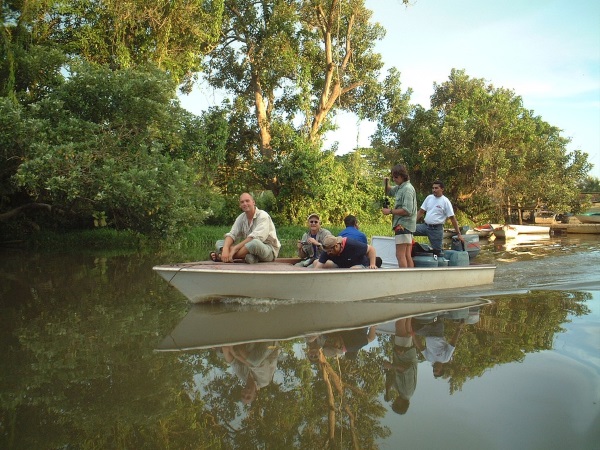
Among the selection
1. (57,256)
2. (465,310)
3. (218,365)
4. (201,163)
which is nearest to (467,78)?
(201,163)

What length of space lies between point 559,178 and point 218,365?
104 ft

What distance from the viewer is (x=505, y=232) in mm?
23875

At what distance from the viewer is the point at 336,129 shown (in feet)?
79.8

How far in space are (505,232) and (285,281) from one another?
63.0ft

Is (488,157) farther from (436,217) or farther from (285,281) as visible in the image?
(285,281)

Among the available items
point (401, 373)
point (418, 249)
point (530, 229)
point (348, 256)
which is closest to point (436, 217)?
point (418, 249)

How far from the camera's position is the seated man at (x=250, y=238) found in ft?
25.0

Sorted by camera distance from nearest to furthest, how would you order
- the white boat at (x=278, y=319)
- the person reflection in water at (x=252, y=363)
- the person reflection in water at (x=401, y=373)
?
the person reflection in water at (x=401, y=373) → the person reflection in water at (x=252, y=363) → the white boat at (x=278, y=319)

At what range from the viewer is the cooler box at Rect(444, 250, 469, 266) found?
9.10m

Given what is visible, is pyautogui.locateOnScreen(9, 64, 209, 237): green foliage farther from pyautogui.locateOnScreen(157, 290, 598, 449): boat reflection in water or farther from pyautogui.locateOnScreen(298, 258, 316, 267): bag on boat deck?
pyautogui.locateOnScreen(157, 290, 598, 449): boat reflection in water

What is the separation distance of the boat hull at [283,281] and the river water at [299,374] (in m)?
0.19

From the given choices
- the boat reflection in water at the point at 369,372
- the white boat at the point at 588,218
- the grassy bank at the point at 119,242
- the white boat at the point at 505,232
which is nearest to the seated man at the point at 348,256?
the boat reflection in water at the point at 369,372

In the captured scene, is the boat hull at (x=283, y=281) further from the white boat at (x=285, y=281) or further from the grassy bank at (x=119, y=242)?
the grassy bank at (x=119, y=242)

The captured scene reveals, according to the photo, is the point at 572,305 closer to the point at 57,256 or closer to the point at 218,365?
the point at 218,365
